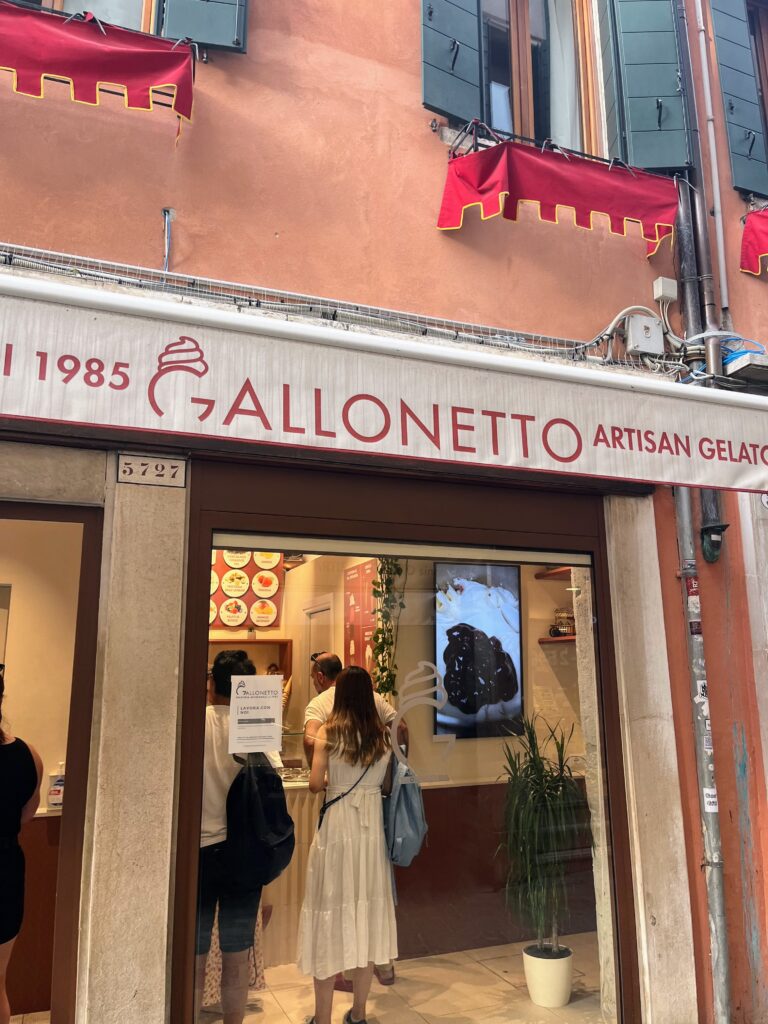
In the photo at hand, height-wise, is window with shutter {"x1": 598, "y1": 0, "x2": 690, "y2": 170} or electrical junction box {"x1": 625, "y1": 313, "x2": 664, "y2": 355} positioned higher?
window with shutter {"x1": 598, "y1": 0, "x2": 690, "y2": 170}

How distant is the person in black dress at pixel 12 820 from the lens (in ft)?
11.6

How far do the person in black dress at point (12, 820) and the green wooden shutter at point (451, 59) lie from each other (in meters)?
3.95

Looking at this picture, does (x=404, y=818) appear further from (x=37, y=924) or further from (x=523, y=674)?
(x=37, y=924)

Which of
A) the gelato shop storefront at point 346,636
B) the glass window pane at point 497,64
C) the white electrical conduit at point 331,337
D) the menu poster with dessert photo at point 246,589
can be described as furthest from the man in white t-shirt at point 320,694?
the glass window pane at point 497,64

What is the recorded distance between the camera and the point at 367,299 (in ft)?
13.7

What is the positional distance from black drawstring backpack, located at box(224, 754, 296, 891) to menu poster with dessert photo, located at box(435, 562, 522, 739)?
90 centimetres

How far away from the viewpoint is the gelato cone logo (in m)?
2.65

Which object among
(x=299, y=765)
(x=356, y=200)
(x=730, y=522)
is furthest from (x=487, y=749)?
(x=356, y=200)

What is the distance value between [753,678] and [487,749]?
1.59m

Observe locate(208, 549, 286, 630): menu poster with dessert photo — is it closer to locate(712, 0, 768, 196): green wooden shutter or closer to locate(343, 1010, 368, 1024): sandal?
locate(343, 1010, 368, 1024): sandal

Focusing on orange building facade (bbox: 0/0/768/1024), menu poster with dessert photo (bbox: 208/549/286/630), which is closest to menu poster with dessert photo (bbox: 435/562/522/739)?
orange building facade (bbox: 0/0/768/1024)

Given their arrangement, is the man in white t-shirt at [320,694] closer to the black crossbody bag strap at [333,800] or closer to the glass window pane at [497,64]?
the black crossbody bag strap at [333,800]

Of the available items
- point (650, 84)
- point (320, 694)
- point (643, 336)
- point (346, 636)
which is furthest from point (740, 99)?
point (320, 694)

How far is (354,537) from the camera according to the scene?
388cm
